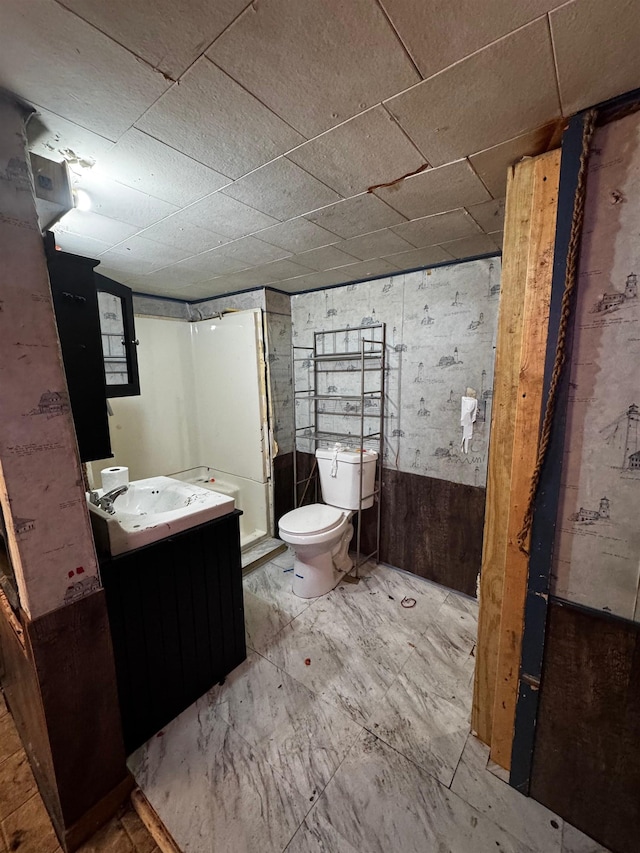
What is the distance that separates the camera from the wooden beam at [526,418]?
1.00m

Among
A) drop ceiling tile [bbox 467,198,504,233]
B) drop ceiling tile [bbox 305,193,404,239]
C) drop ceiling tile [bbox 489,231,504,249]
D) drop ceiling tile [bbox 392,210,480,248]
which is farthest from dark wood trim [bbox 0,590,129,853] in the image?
drop ceiling tile [bbox 489,231,504,249]

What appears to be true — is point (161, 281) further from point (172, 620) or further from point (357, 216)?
point (172, 620)

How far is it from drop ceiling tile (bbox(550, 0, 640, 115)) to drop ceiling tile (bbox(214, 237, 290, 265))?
1.28m

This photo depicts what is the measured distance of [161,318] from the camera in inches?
113

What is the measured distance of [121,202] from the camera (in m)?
Result: 1.30

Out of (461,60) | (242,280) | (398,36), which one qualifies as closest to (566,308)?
(461,60)

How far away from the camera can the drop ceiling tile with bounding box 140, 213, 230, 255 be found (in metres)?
1.49

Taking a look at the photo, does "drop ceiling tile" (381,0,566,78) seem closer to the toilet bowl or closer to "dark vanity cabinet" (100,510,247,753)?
"dark vanity cabinet" (100,510,247,753)

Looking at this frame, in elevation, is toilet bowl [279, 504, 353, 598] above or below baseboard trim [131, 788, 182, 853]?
above

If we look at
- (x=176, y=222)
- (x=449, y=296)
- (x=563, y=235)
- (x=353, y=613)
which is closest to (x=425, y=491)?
(x=353, y=613)

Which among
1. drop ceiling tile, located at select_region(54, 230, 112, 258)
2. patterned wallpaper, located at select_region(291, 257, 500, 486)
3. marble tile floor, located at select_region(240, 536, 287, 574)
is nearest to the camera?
drop ceiling tile, located at select_region(54, 230, 112, 258)

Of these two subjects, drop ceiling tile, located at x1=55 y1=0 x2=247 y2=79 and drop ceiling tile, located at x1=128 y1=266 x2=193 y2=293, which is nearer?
drop ceiling tile, located at x1=55 y1=0 x2=247 y2=79

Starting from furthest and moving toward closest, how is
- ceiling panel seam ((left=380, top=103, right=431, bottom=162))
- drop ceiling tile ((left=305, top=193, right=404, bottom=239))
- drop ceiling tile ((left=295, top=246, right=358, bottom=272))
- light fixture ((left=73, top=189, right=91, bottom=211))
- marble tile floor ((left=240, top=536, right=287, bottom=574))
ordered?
marble tile floor ((left=240, top=536, right=287, bottom=574))
drop ceiling tile ((left=295, top=246, right=358, bottom=272))
drop ceiling tile ((left=305, top=193, right=404, bottom=239))
light fixture ((left=73, top=189, right=91, bottom=211))
ceiling panel seam ((left=380, top=103, right=431, bottom=162))

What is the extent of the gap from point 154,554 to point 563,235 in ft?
5.85
